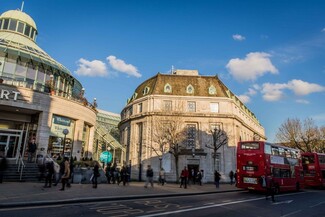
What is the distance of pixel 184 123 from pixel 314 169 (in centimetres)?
1767

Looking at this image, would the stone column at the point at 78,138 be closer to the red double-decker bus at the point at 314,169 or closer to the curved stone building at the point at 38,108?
the curved stone building at the point at 38,108

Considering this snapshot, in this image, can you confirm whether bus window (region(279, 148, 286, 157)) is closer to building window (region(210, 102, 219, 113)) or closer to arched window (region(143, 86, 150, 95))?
building window (region(210, 102, 219, 113))

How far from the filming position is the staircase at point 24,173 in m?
15.5

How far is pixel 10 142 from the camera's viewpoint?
20688mm

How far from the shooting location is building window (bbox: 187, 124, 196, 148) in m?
35.0

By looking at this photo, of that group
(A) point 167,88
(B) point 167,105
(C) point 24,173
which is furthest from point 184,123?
(C) point 24,173

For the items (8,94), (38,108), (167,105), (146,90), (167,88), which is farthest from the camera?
(146,90)

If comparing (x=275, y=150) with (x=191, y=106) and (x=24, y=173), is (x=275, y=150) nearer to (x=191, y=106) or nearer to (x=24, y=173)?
(x=191, y=106)

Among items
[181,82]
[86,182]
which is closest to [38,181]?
[86,182]

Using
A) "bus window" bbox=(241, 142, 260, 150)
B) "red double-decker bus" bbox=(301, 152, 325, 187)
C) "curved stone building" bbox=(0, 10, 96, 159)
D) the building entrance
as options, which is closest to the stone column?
"curved stone building" bbox=(0, 10, 96, 159)

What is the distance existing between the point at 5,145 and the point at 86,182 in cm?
877

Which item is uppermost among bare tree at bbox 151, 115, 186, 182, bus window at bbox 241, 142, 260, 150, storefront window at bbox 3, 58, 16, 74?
storefront window at bbox 3, 58, 16, 74

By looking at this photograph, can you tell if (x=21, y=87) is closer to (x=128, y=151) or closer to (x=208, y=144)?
(x=128, y=151)

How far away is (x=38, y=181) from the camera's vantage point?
53.7 ft
